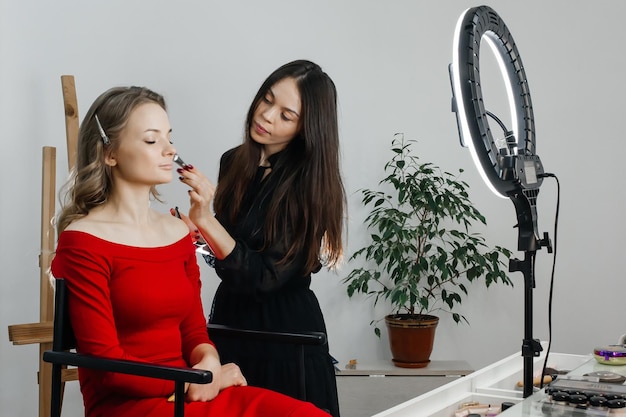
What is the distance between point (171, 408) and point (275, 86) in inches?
33.9

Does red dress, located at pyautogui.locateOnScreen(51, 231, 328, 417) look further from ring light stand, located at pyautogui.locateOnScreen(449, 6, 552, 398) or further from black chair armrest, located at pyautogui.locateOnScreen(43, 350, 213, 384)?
ring light stand, located at pyautogui.locateOnScreen(449, 6, 552, 398)

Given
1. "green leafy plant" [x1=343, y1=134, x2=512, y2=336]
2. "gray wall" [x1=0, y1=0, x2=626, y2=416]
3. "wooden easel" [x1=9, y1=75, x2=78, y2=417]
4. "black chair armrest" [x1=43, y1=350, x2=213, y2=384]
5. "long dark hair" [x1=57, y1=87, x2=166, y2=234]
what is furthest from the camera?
"green leafy plant" [x1=343, y1=134, x2=512, y2=336]

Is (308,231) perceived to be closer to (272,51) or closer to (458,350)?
(272,51)

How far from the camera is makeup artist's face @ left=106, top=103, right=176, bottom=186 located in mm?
1636

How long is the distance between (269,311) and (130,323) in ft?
1.65

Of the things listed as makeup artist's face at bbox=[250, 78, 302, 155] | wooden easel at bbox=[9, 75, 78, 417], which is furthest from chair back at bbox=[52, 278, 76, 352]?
wooden easel at bbox=[9, 75, 78, 417]

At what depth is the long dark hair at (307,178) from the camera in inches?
77.1

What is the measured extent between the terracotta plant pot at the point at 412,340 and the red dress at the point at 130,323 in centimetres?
250

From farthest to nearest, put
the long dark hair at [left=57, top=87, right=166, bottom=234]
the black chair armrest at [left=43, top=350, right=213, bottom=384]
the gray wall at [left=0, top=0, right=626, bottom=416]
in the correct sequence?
1. the gray wall at [left=0, top=0, right=626, bottom=416]
2. the long dark hair at [left=57, top=87, right=166, bottom=234]
3. the black chair armrest at [left=43, top=350, right=213, bottom=384]

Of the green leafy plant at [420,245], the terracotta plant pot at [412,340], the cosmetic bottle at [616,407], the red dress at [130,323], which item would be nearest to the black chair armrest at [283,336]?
the red dress at [130,323]

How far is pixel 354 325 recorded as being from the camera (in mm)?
4324

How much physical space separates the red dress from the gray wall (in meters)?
2.12

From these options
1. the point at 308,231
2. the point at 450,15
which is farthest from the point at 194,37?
the point at 308,231

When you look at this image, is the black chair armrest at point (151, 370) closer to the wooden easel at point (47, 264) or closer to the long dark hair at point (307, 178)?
the long dark hair at point (307, 178)
